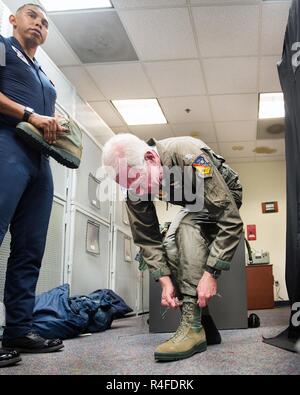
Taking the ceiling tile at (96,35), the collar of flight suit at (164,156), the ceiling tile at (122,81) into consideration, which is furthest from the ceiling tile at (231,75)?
the collar of flight suit at (164,156)

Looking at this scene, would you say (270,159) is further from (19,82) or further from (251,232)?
(19,82)

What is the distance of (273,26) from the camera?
294 centimetres

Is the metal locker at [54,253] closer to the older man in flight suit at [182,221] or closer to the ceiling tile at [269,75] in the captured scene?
the older man in flight suit at [182,221]

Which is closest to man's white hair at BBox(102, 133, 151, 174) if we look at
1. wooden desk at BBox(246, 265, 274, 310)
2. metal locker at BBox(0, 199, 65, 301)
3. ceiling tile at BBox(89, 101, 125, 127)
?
metal locker at BBox(0, 199, 65, 301)

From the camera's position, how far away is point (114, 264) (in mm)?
3682

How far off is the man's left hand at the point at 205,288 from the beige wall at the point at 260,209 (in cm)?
477

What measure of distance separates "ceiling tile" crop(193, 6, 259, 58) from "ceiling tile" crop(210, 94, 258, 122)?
32.0 inches

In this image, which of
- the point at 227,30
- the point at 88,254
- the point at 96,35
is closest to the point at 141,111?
the point at 96,35

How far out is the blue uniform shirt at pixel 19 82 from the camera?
1.39 meters

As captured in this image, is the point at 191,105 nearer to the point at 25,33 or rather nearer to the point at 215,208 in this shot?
the point at 25,33

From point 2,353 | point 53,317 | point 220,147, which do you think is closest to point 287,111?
point 2,353

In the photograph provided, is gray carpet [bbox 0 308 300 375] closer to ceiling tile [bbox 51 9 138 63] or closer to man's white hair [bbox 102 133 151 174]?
man's white hair [bbox 102 133 151 174]

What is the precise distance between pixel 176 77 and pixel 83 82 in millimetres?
892
